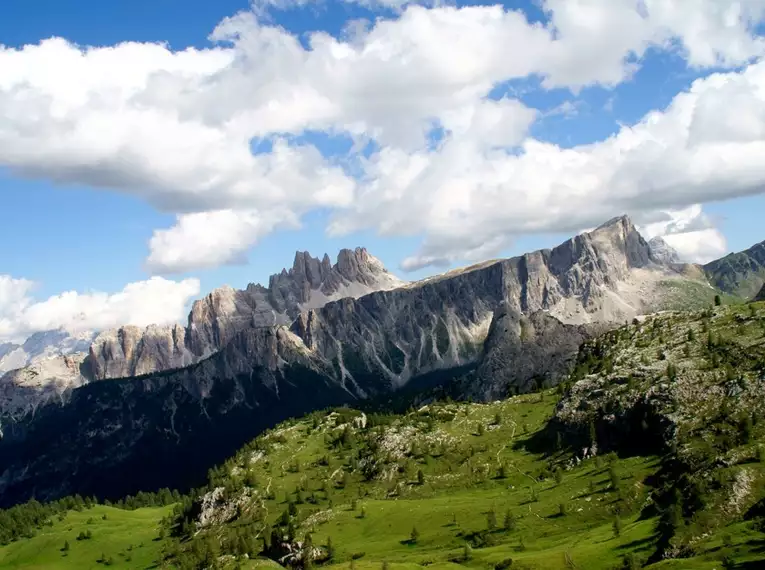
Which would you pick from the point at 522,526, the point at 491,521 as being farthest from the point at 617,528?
the point at 491,521

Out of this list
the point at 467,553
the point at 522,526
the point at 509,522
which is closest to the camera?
the point at 467,553

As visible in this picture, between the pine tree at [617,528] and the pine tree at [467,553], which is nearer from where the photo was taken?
the pine tree at [617,528]

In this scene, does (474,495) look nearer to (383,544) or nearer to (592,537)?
(383,544)

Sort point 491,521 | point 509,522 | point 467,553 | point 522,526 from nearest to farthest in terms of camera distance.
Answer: point 467,553
point 522,526
point 509,522
point 491,521

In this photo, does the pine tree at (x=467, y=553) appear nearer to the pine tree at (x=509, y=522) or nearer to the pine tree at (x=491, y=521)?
the pine tree at (x=509, y=522)

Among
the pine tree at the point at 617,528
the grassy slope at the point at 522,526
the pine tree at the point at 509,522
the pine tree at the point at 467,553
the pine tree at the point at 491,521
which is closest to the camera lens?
the grassy slope at the point at 522,526

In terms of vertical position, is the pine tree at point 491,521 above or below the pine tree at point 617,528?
below

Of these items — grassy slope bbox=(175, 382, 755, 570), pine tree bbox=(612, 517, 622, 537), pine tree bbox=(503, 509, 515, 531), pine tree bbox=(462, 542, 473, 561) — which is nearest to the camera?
grassy slope bbox=(175, 382, 755, 570)

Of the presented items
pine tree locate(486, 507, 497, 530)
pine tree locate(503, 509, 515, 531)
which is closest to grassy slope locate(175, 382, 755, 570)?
pine tree locate(503, 509, 515, 531)

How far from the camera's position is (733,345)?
184 meters

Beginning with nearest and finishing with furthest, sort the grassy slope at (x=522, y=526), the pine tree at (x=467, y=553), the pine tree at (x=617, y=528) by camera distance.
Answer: the grassy slope at (x=522, y=526) → the pine tree at (x=617, y=528) → the pine tree at (x=467, y=553)

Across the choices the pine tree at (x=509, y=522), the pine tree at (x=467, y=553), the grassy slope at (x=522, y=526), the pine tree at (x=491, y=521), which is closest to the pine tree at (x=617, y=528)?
the grassy slope at (x=522, y=526)

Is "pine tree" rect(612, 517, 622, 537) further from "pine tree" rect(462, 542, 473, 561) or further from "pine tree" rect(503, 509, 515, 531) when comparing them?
"pine tree" rect(503, 509, 515, 531)

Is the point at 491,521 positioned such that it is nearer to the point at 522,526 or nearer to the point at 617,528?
the point at 522,526
